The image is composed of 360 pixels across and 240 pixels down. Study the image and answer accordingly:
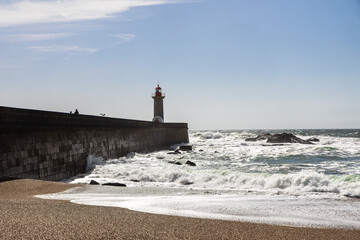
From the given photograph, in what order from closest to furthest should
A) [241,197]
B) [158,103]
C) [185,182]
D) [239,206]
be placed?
[239,206] < [241,197] < [185,182] < [158,103]

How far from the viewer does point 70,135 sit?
43.8ft

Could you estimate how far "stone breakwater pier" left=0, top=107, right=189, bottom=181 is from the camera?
8.98 meters

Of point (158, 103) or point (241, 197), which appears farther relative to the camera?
point (158, 103)

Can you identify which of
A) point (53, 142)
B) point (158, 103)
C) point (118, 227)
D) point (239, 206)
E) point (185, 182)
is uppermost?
point (158, 103)

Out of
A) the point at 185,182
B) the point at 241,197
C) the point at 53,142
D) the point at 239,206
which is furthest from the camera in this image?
the point at 53,142

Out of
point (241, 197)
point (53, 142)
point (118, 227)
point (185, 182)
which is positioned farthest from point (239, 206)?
point (53, 142)

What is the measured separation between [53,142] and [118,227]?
8.23 m

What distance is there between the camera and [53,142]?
11688 millimetres

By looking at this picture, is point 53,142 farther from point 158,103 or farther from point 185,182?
point 158,103

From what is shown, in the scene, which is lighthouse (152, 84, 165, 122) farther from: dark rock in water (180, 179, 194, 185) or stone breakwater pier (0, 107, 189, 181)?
dark rock in water (180, 179, 194, 185)

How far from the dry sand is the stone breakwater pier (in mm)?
4064

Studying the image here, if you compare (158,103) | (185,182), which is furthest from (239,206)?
A: (158,103)

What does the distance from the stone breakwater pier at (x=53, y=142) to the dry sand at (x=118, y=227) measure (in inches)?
160

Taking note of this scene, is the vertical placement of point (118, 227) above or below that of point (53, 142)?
below
